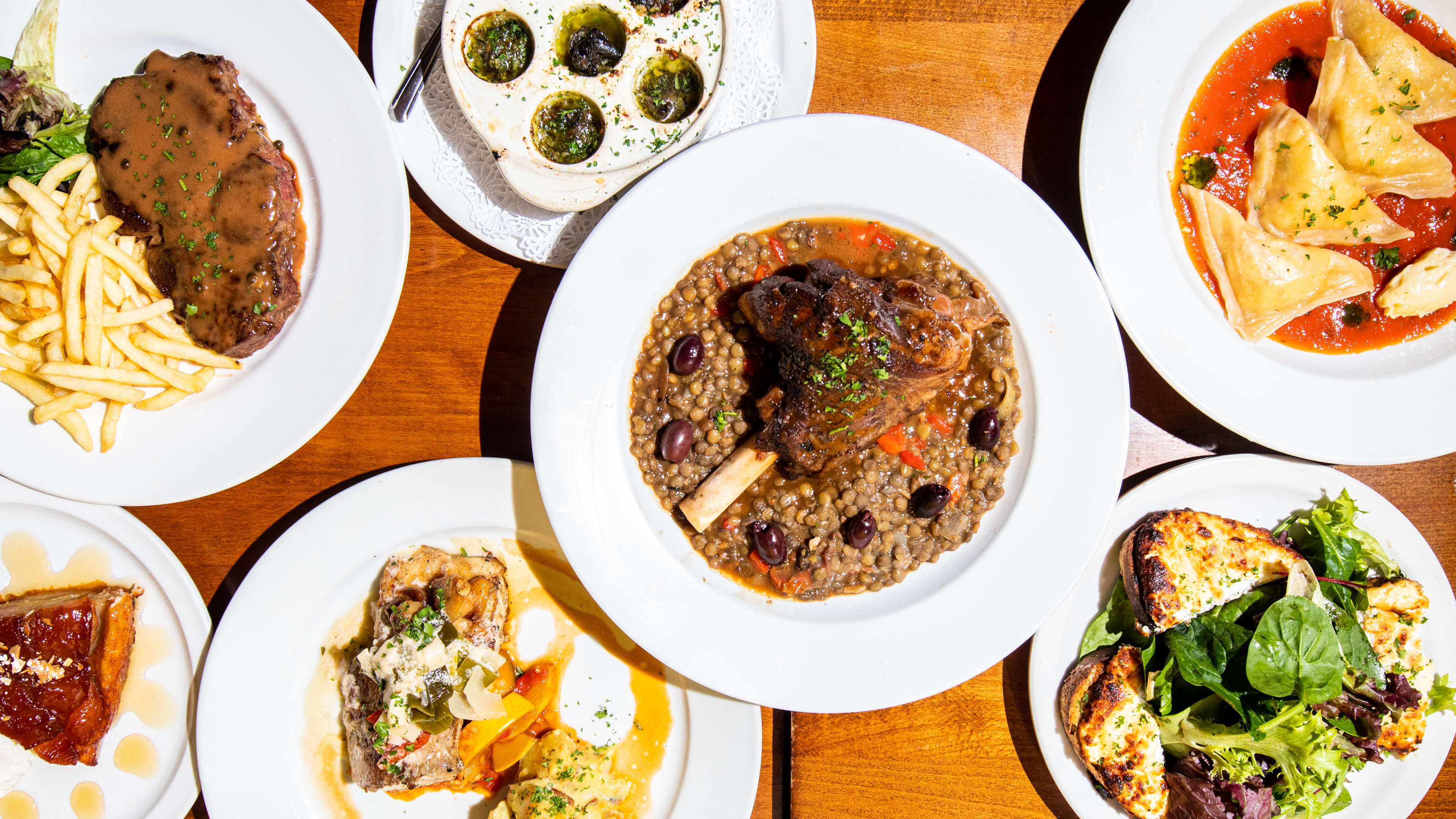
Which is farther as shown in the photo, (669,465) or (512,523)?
(512,523)

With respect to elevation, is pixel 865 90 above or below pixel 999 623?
above

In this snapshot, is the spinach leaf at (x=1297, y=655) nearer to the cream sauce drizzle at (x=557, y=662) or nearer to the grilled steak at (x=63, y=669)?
the cream sauce drizzle at (x=557, y=662)

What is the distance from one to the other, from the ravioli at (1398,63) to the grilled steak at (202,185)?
4990 millimetres

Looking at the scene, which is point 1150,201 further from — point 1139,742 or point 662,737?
point 662,737

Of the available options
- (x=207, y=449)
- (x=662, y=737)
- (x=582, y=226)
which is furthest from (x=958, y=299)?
(x=207, y=449)

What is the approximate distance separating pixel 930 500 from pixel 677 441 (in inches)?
43.9

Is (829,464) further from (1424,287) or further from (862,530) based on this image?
(1424,287)

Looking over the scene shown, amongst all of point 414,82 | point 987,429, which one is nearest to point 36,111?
point 414,82

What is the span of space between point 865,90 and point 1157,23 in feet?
4.18

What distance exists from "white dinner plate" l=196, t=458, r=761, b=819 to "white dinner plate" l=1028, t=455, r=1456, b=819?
1.43 metres

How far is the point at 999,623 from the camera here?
125 inches

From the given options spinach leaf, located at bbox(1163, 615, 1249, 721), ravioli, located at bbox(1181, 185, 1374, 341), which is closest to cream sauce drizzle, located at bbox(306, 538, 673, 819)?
spinach leaf, located at bbox(1163, 615, 1249, 721)

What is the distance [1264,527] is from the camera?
11.5 ft

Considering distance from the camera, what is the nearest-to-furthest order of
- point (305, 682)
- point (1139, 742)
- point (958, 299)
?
point (958, 299)
point (1139, 742)
point (305, 682)
